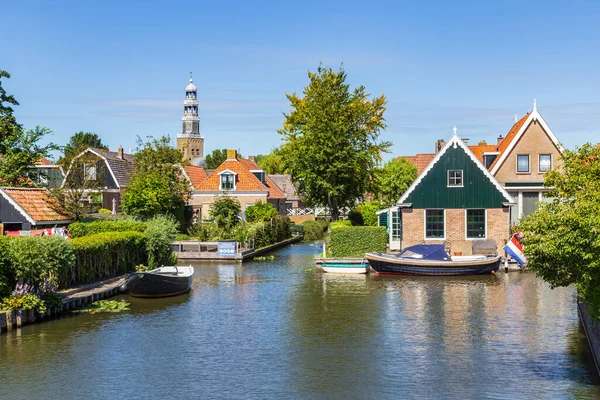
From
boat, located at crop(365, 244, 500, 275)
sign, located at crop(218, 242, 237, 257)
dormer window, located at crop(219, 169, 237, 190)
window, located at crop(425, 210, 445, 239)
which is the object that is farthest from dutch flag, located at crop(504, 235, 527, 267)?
dormer window, located at crop(219, 169, 237, 190)

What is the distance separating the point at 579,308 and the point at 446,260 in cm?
1376

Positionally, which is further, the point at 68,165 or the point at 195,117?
the point at 195,117

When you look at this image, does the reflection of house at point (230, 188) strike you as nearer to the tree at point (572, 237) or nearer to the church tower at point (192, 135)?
the tree at point (572, 237)

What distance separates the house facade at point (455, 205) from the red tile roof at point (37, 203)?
2342 cm

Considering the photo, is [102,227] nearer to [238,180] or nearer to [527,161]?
[527,161]

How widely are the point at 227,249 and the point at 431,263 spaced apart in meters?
17.6

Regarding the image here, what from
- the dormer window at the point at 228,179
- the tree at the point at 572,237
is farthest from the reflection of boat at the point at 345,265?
the dormer window at the point at 228,179

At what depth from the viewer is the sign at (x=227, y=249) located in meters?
53.4

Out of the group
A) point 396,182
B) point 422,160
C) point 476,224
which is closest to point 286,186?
point 422,160

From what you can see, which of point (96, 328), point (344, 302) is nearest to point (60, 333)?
point (96, 328)

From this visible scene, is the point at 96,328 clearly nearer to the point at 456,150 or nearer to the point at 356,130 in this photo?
the point at 456,150

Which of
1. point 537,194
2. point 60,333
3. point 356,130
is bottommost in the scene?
point 60,333

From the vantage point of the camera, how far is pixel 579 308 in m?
29.3

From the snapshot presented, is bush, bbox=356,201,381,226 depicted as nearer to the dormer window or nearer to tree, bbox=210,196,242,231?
the dormer window
